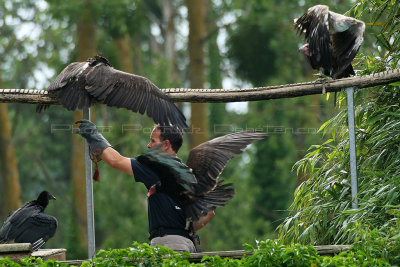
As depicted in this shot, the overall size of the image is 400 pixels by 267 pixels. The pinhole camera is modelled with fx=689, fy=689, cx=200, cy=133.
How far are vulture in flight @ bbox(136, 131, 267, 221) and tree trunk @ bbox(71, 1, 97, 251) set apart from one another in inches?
417

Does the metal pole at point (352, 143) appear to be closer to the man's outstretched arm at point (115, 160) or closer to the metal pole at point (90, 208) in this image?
the man's outstretched arm at point (115, 160)

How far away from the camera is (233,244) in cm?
1656

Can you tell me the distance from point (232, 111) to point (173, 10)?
12.1 ft

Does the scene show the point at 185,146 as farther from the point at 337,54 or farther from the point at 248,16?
the point at 337,54

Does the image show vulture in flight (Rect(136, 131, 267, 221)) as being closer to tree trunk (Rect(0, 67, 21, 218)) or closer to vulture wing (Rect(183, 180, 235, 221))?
vulture wing (Rect(183, 180, 235, 221))

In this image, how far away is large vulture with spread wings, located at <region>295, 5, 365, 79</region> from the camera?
4797 mm

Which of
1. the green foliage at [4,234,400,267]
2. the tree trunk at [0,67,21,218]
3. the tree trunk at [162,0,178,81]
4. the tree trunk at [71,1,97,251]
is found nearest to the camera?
the green foliage at [4,234,400,267]

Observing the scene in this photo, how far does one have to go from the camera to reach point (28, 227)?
4684 mm

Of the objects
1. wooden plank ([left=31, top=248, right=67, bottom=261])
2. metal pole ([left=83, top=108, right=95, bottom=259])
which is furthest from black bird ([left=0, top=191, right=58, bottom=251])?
metal pole ([left=83, top=108, right=95, bottom=259])

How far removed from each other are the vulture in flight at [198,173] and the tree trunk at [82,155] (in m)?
10.6

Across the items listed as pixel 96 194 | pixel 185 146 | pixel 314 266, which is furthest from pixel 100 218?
pixel 314 266

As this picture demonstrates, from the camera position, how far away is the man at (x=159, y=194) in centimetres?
407

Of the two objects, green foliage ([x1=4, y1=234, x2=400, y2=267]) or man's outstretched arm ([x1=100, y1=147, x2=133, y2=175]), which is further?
man's outstretched arm ([x1=100, y1=147, x2=133, y2=175])

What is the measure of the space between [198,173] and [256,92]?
0.65 metres
